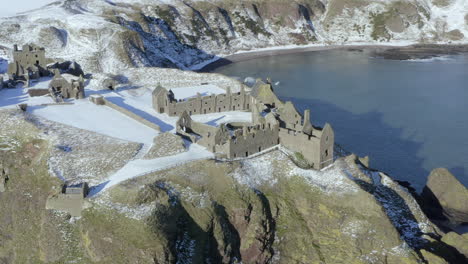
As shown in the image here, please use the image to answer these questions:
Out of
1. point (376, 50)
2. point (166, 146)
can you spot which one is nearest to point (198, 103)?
point (166, 146)

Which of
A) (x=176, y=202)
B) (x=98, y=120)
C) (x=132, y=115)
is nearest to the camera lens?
(x=176, y=202)

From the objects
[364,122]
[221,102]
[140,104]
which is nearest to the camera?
[221,102]

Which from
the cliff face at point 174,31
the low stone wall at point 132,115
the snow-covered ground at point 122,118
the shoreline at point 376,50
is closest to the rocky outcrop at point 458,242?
the snow-covered ground at point 122,118

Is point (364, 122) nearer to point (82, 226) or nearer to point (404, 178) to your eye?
point (404, 178)

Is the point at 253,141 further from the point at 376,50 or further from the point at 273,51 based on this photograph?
the point at 376,50

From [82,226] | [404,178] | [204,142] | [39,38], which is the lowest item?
[404,178]

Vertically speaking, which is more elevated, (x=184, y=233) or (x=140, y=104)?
(x=140, y=104)

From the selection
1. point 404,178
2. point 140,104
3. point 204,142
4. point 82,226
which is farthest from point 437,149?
point 82,226
